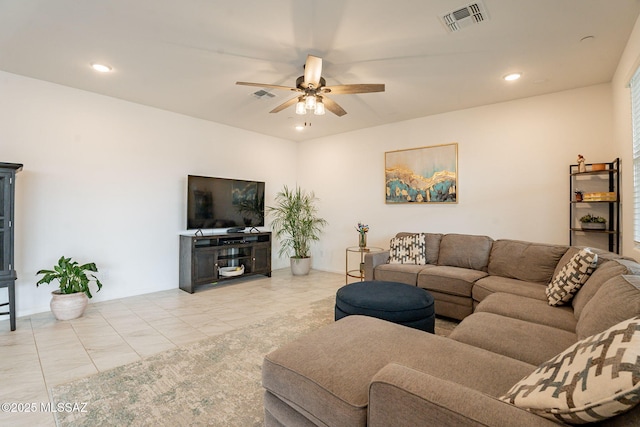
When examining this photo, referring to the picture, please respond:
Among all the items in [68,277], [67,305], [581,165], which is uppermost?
[581,165]

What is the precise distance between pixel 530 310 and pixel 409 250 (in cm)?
189

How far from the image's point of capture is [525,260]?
3.05 metres

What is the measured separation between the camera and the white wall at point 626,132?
246 cm

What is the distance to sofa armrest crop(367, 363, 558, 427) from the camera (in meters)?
0.78

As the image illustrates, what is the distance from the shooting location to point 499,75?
10.4 ft

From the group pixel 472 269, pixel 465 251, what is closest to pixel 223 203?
pixel 465 251

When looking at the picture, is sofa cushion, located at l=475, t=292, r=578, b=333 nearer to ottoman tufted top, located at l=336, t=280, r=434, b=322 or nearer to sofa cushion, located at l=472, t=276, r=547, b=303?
sofa cushion, located at l=472, t=276, r=547, b=303

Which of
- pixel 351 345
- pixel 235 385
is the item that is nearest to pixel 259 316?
pixel 235 385

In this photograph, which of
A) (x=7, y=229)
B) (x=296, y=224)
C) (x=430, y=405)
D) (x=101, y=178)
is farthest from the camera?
(x=296, y=224)

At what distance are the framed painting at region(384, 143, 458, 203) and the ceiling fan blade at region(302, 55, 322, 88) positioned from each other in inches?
96.4

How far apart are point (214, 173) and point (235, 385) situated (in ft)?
12.1

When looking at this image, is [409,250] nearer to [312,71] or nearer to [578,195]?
[578,195]

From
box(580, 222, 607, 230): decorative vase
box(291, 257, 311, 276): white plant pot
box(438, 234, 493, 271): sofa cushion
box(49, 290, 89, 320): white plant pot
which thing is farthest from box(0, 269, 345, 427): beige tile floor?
box(580, 222, 607, 230): decorative vase

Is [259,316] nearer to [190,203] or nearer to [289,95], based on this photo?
[190,203]
